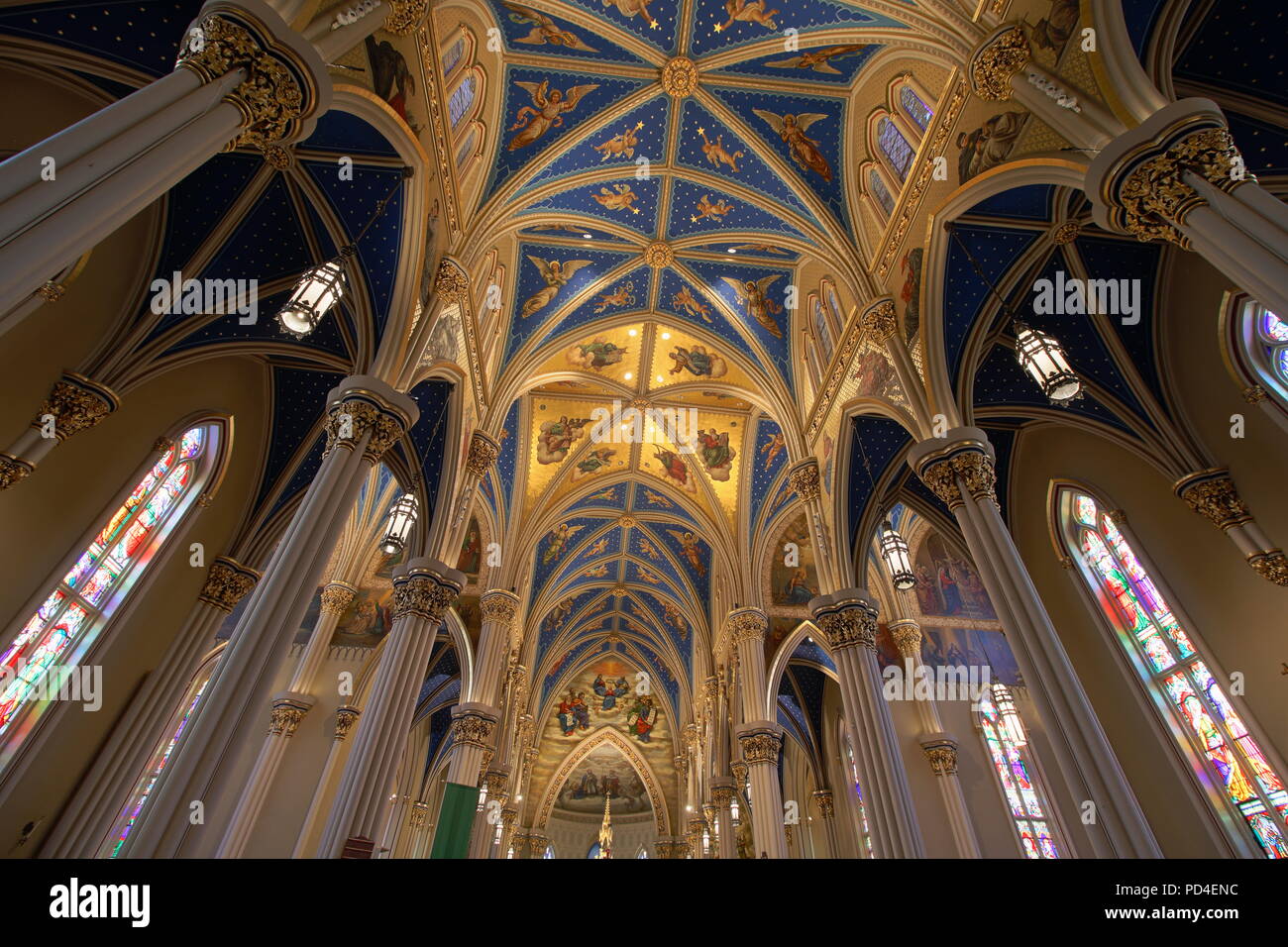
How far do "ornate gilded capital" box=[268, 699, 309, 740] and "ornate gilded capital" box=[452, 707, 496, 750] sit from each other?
313cm

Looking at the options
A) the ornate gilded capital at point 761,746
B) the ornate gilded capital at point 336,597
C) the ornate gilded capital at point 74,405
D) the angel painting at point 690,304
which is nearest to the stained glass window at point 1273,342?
the angel painting at point 690,304

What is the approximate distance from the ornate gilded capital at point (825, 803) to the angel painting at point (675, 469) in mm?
8395

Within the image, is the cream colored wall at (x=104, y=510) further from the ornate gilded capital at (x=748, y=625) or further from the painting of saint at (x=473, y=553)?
the ornate gilded capital at (x=748, y=625)

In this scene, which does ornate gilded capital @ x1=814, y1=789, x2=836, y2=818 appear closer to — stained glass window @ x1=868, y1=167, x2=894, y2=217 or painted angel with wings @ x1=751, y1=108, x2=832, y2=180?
stained glass window @ x1=868, y1=167, x2=894, y2=217

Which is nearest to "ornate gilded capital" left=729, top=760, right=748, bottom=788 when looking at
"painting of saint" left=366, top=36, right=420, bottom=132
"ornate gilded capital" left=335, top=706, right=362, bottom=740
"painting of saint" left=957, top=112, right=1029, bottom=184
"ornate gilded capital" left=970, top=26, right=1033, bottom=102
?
"ornate gilded capital" left=335, top=706, right=362, bottom=740

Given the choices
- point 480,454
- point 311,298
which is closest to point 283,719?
point 480,454

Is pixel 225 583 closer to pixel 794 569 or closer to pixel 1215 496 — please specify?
pixel 794 569

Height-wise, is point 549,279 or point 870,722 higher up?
point 549,279

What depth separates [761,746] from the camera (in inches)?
532

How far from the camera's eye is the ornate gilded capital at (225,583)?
33.2ft

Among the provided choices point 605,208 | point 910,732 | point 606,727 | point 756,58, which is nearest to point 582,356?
point 605,208

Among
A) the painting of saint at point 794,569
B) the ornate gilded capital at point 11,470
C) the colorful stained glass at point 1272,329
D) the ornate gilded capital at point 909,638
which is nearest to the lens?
the ornate gilded capital at point 11,470

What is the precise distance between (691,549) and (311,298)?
15.2m

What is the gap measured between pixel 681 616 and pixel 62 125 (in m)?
19.3
